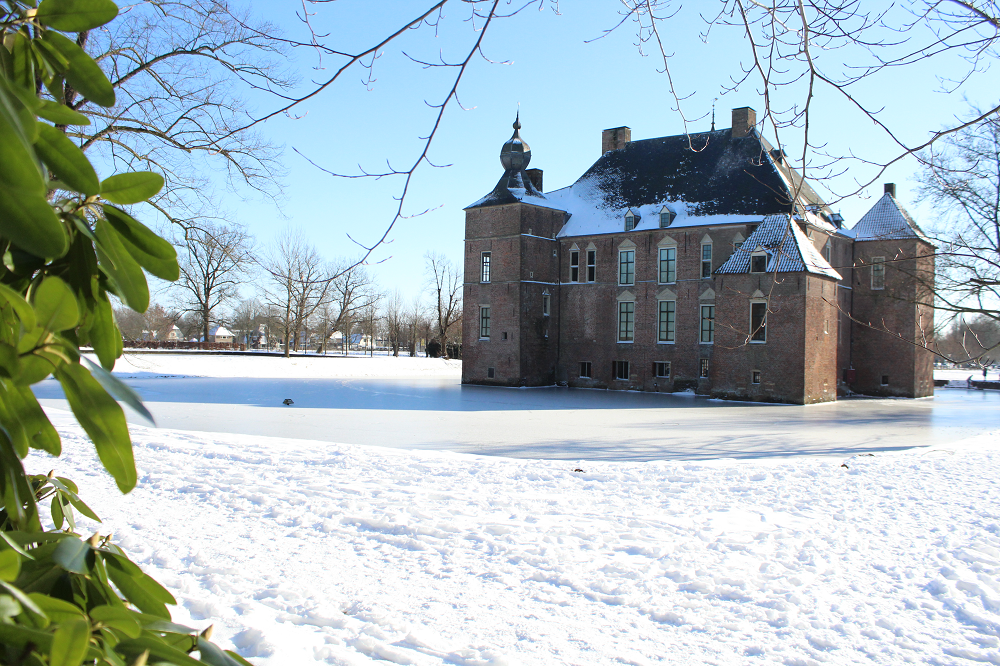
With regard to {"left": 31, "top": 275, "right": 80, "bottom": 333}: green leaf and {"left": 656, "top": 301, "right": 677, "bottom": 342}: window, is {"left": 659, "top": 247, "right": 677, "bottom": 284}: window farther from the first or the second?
{"left": 31, "top": 275, "right": 80, "bottom": 333}: green leaf

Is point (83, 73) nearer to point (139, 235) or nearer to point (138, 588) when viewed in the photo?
point (139, 235)

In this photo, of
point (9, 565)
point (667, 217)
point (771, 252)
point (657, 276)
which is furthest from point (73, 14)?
point (667, 217)

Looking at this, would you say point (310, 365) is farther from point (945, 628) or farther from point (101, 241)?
point (101, 241)

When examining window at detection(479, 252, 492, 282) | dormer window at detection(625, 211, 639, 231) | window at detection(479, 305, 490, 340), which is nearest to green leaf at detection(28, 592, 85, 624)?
dormer window at detection(625, 211, 639, 231)

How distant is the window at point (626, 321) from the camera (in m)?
37.9

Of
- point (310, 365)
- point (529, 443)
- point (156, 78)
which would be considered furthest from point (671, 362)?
point (156, 78)

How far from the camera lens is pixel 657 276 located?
1457 inches

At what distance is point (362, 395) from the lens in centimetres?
3053

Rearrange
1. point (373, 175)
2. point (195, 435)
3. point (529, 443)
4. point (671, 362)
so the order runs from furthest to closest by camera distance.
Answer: point (671, 362) → point (529, 443) → point (195, 435) → point (373, 175)

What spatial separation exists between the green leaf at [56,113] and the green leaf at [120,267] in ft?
0.37

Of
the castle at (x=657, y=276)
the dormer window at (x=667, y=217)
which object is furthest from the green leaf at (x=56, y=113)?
the dormer window at (x=667, y=217)

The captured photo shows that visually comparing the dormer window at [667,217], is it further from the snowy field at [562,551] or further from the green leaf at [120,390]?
the green leaf at [120,390]

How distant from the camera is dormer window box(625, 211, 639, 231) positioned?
3812cm

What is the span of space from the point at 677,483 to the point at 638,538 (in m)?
3.23
